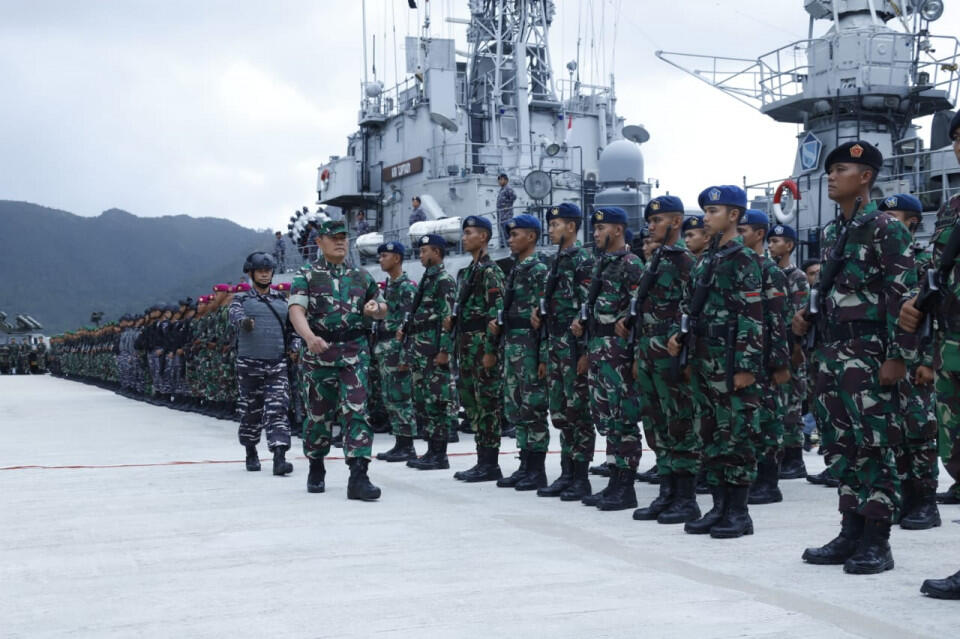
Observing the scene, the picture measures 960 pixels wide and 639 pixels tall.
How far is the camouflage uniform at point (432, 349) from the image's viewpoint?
7.95m

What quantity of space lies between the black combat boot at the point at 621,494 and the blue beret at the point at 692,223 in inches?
55.5

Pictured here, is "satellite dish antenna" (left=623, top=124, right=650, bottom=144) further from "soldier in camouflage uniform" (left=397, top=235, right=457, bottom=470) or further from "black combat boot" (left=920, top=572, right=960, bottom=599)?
"black combat boot" (left=920, top=572, right=960, bottom=599)

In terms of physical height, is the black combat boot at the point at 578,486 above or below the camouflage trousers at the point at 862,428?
below

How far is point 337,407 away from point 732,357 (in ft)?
9.00

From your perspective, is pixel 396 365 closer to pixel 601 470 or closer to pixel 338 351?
pixel 601 470

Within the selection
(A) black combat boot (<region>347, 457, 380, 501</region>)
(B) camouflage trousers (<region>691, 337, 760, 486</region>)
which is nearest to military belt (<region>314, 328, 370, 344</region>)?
(A) black combat boot (<region>347, 457, 380, 501</region>)

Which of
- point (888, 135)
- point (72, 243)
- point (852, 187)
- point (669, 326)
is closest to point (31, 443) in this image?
point (669, 326)

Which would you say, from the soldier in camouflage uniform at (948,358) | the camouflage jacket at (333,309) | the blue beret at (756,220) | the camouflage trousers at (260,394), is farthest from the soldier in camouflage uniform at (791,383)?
the camouflage trousers at (260,394)

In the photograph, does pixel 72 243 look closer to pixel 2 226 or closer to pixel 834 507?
pixel 2 226

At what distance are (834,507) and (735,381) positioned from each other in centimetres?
150

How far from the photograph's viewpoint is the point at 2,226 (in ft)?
461

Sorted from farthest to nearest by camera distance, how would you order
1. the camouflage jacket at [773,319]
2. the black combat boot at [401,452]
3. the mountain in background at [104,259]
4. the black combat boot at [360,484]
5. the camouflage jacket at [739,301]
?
the mountain in background at [104,259] < the black combat boot at [401,452] < the black combat boot at [360,484] < the camouflage jacket at [773,319] < the camouflage jacket at [739,301]

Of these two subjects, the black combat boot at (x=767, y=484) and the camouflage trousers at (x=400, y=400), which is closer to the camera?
the black combat boot at (x=767, y=484)

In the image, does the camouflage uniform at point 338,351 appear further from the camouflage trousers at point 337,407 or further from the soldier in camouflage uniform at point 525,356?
the soldier in camouflage uniform at point 525,356
